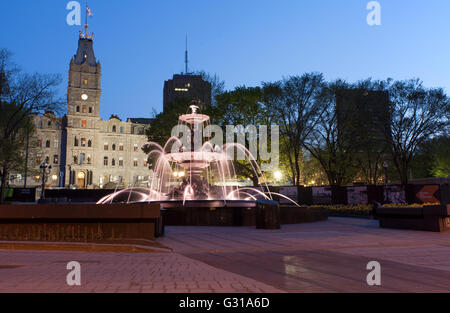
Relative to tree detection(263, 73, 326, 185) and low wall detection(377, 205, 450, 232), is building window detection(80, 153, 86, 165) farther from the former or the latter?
A: low wall detection(377, 205, 450, 232)

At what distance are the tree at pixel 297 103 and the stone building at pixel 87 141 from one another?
52408 millimetres

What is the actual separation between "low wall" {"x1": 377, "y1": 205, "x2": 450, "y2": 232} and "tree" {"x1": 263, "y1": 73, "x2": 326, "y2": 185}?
20656mm

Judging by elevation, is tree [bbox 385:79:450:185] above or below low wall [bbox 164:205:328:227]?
above

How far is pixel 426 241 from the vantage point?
1051 centimetres

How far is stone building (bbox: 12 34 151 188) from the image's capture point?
8469 cm

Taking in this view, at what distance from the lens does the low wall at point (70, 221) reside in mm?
9227

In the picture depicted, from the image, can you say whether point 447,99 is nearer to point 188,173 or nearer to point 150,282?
point 188,173

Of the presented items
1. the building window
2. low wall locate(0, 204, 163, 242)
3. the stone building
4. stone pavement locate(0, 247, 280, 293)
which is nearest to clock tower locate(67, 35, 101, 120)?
the stone building

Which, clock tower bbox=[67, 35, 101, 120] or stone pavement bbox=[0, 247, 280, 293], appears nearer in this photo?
stone pavement bbox=[0, 247, 280, 293]

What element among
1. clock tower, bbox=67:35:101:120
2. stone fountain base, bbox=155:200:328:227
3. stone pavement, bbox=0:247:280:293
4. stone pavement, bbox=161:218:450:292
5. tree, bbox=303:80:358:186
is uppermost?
clock tower, bbox=67:35:101:120

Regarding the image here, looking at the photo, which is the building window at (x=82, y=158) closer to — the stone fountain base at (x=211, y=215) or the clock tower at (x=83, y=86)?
the clock tower at (x=83, y=86)

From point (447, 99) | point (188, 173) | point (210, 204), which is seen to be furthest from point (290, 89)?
point (210, 204)

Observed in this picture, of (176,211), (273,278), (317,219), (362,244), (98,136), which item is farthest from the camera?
(98,136)

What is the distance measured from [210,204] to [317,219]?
6249mm
